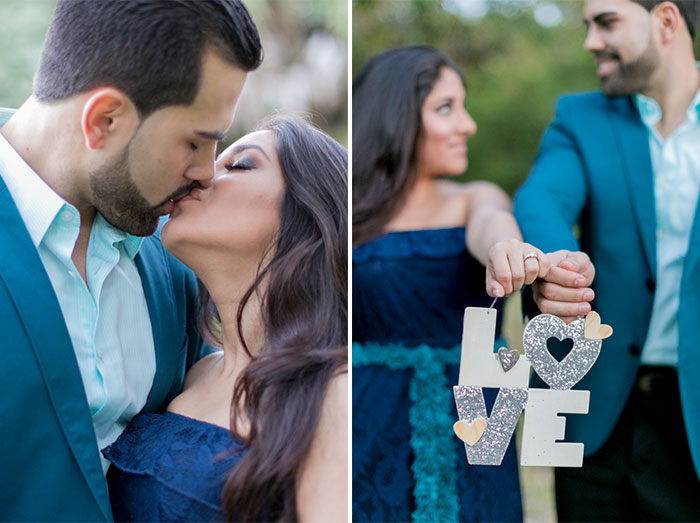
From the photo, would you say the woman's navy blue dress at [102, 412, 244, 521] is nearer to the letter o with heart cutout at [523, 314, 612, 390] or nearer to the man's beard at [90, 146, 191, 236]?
the man's beard at [90, 146, 191, 236]

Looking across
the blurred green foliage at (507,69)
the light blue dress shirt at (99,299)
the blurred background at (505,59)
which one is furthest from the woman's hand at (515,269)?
the blurred green foliage at (507,69)

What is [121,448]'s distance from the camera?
129 centimetres

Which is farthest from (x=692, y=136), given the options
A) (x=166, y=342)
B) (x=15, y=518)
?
(x=15, y=518)

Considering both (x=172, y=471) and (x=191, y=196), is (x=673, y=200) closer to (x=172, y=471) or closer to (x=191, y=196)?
(x=191, y=196)

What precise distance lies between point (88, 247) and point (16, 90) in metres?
0.38

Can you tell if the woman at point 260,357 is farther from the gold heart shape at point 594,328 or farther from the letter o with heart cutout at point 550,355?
the gold heart shape at point 594,328

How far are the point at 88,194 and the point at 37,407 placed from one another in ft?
1.25

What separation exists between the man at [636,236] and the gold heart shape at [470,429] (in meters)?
0.45

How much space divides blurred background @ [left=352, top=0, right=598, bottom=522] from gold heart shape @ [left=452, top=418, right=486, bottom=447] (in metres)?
2.16

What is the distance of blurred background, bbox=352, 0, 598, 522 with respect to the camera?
349cm

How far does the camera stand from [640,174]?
64.5 inches

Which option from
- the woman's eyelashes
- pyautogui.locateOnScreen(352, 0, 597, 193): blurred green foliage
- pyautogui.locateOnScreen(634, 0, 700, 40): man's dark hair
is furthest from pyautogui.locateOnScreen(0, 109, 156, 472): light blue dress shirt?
pyautogui.locateOnScreen(352, 0, 597, 193): blurred green foliage

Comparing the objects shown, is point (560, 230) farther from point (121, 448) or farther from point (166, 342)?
point (121, 448)

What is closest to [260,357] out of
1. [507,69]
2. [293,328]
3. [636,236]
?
[293,328]
